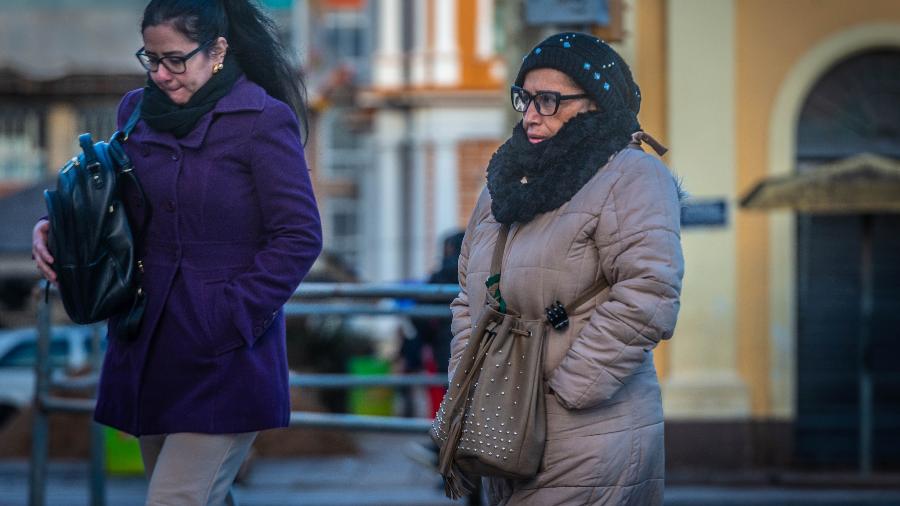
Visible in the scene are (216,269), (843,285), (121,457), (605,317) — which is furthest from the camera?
(843,285)

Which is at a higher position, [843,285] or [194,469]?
[194,469]

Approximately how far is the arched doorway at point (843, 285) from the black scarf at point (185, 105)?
9376 millimetres

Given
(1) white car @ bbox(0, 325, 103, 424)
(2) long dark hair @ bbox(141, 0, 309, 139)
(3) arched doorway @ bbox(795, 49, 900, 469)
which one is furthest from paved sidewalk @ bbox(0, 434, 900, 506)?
(2) long dark hair @ bbox(141, 0, 309, 139)

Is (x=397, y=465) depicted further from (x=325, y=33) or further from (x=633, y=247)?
(x=325, y=33)

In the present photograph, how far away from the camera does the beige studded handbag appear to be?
3.91 m

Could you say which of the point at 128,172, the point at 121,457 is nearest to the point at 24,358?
the point at 121,457

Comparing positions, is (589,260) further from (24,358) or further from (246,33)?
(24,358)

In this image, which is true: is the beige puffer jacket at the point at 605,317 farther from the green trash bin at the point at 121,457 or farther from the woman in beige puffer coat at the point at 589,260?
the green trash bin at the point at 121,457

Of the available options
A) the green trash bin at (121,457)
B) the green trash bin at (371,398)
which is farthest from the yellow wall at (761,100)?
the green trash bin at (121,457)

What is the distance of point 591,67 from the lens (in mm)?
4090

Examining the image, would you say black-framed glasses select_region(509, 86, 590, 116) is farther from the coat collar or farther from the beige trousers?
the beige trousers

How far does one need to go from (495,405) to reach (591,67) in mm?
909

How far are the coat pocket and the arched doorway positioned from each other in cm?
949

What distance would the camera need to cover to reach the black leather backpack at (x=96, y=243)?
420cm
